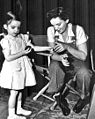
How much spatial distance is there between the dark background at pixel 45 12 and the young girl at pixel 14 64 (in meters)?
0.14

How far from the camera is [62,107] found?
1920mm

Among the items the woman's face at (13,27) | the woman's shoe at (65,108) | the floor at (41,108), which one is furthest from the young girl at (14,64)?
the woman's shoe at (65,108)

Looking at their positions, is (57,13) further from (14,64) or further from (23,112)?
(23,112)

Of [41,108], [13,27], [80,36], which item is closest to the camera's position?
[13,27]

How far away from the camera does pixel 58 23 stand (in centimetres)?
180

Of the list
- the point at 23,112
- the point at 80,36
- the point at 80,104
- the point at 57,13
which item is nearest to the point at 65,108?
the point at 80,104

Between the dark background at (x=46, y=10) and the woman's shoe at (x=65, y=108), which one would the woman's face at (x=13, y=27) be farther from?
the woman's shoe at (x=65, y=108)

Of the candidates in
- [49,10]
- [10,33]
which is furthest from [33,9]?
[10,33]

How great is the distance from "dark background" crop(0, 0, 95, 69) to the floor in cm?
47

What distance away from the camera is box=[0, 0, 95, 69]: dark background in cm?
192

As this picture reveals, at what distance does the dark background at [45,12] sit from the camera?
192 cm

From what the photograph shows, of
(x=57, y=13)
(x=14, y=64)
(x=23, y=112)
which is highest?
(x=57, y=13)

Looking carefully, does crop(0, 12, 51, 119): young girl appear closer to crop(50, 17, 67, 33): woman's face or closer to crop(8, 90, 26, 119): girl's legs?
crop(8, 90, 26, 119): girl's legs

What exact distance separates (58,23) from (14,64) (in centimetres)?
37
